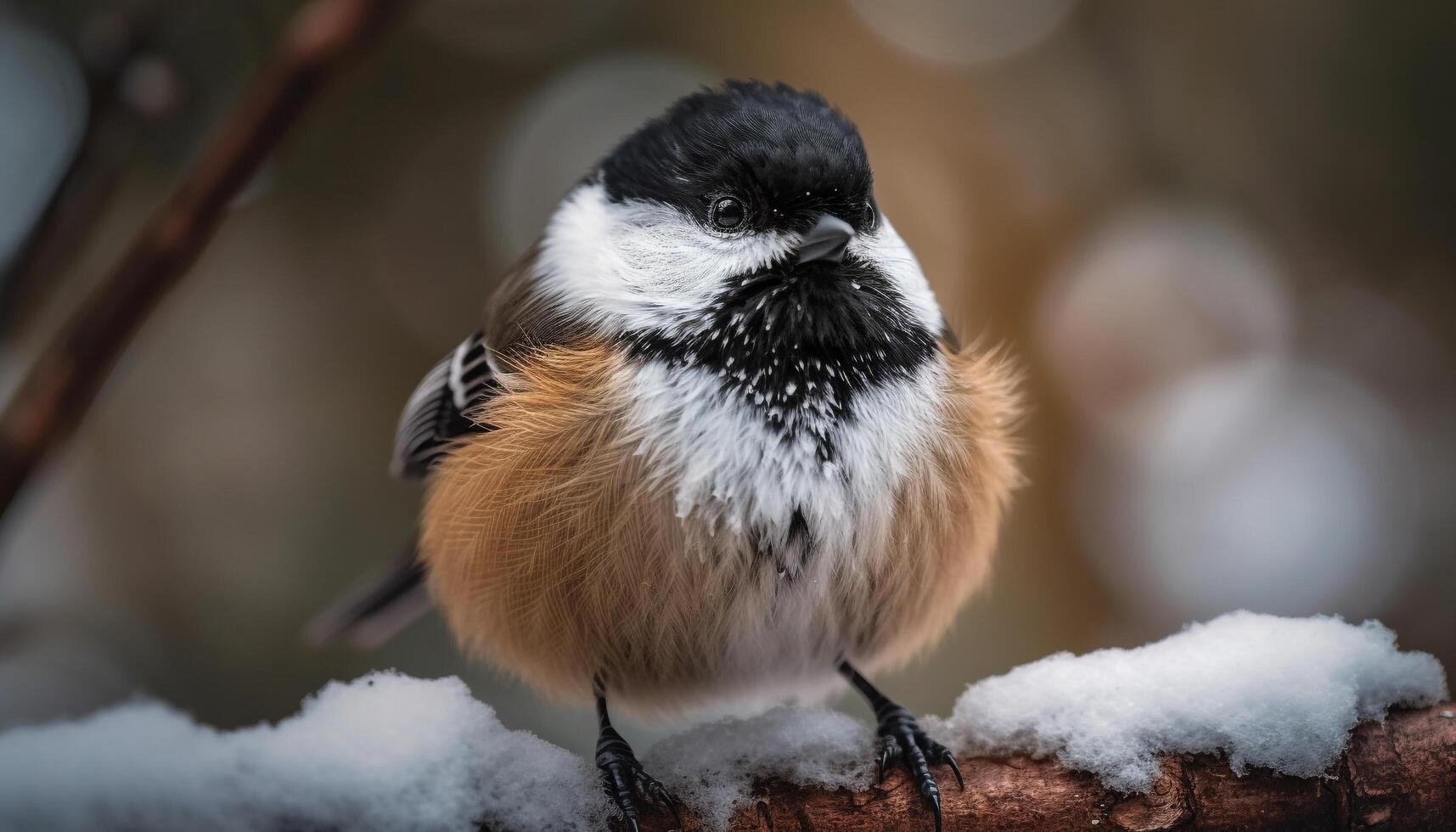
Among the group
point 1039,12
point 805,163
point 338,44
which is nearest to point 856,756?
point 805,163

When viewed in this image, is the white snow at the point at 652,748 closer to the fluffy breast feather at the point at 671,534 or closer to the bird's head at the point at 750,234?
the fluffy breast feather at the point at 671,534

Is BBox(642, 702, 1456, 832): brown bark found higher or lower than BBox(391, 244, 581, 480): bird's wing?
higher

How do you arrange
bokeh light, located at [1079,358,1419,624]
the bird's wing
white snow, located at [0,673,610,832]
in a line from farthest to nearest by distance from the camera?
1. bokeh light, located at [1079,358,1419,624]
2. the bird's wing
3. white snow, located at [0,673,610,832]

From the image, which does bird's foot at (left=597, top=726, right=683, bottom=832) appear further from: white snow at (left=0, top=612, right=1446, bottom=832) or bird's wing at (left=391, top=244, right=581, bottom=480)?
bird's wing at (left=391, top=244, right=581, bottom=480)

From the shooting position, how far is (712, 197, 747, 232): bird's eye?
0.99 meters

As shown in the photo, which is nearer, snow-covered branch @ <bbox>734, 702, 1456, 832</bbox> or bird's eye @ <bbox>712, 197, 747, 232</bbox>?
snow-covered branch @ <bbox>734, 702, 1456, 832</bbox>

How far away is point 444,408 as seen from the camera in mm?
1235

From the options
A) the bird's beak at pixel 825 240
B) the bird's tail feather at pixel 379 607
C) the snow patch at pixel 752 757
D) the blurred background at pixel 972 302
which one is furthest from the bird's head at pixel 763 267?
the blurred background at pixel 972 302

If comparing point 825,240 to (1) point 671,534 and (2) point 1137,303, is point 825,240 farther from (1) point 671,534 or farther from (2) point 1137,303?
(2) point 1137,303

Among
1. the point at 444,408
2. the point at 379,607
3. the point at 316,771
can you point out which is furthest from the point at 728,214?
the point at 379,607

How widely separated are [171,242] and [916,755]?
87cm

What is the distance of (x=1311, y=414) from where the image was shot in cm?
193

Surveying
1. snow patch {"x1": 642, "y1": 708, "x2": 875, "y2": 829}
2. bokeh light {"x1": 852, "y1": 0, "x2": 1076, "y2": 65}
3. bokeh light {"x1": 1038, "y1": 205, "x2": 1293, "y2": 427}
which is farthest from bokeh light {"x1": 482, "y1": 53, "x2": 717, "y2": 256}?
snow patch {"x1": 642, "y1": 708, "x2": 875, "y2": 829}

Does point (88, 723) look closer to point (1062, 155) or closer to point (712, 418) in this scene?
point (712, 418)
